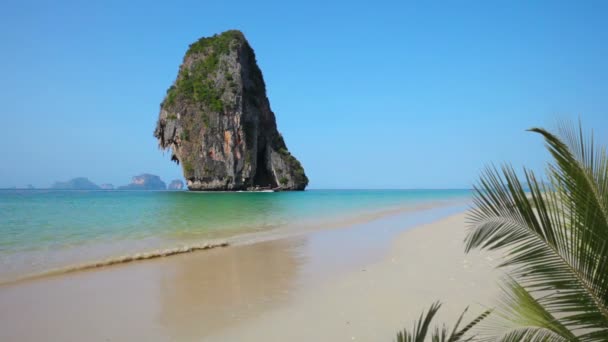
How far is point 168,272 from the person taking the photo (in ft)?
23.4

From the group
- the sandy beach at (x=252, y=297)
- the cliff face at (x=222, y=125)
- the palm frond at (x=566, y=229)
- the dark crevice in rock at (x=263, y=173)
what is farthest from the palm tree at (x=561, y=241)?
the dark crevice in rock at (x=263, y=173)

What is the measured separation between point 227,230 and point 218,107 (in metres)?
56.3

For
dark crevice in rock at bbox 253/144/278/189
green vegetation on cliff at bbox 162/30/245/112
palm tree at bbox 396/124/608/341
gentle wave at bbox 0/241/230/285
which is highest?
green vegetation on cliff at bbox 162/30/245/112

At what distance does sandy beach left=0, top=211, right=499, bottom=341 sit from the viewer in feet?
13.3

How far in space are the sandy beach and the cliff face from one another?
59454mm

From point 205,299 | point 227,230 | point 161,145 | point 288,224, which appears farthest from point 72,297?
point 161,145

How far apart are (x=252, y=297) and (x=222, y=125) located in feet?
210

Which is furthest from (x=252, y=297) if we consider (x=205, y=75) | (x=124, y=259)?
(x=205, y=75)

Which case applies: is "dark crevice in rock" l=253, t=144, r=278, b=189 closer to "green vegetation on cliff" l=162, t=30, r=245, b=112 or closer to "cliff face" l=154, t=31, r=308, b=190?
"cliff face" l=154, t=31, r=308, b=190

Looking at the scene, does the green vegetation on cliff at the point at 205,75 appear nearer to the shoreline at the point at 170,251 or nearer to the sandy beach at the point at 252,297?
the shoreline at the point at 170,251

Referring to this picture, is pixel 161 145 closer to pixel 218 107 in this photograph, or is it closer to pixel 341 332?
pixel 218 107

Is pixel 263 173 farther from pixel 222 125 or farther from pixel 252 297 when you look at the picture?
pixel 252 297

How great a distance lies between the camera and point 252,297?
5.23 meters

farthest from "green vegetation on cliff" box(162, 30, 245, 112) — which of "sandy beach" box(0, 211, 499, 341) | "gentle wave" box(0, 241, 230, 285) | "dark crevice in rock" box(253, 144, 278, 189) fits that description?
"sandy beach" box(0, 211, 499, 341)
